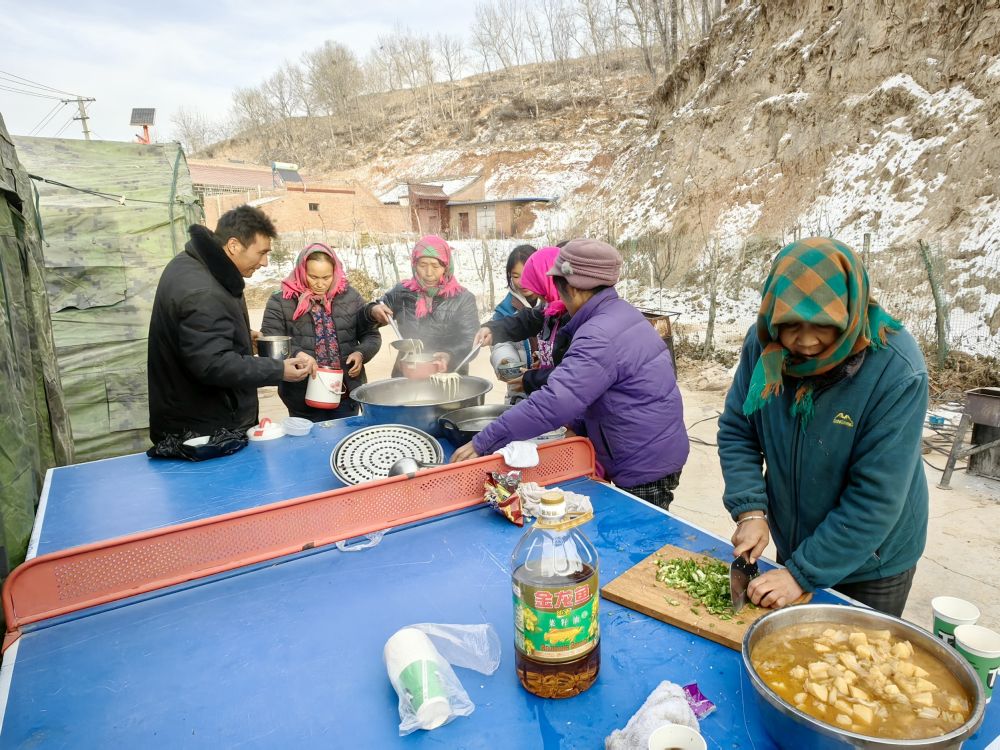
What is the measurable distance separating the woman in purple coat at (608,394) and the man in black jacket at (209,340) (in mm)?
1335

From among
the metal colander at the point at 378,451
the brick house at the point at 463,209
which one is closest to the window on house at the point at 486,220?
the brick house at the point at 463,209

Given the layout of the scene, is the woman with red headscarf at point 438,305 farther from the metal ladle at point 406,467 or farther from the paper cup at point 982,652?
the paper cup at point 982,652

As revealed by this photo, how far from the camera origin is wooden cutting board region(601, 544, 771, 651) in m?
1.34

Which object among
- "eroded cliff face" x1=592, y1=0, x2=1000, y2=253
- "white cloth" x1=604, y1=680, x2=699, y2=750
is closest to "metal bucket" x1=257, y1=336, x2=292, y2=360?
"white cloth" x1=604, y1=680, x2=699, y2=750

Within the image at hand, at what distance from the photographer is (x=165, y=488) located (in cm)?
234

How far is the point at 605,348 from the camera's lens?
7.07ft

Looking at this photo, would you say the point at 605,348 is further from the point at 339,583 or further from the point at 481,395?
the point at 339,583

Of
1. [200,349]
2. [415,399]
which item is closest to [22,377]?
[200,349]

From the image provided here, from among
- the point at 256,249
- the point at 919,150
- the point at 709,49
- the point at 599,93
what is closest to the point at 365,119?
the point at 599,93

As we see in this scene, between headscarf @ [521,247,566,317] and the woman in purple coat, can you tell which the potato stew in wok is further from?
headscarf @ [521,247,566,317]

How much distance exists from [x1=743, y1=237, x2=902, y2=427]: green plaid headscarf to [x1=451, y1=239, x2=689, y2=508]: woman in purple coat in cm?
70

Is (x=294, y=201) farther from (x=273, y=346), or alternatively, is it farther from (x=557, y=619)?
(x=557, y=619)

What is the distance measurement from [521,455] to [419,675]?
951mm

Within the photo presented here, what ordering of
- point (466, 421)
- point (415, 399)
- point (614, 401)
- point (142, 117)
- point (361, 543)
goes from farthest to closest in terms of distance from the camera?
point (142, 117) → point (415, 399) → point (466, 421) → point (614, 401) → point (361, 543)
